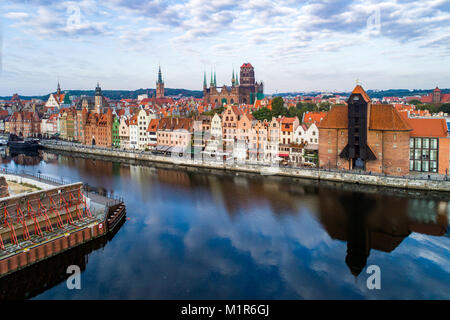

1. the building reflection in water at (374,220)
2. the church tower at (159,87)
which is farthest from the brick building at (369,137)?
the church tower at (159,87)

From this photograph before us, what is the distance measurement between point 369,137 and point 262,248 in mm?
17072

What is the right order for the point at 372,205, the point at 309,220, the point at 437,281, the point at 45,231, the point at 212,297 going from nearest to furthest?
the point at 212,297 → the point at 437,281 → the point at 45,231 → the point at 309,220 → the point at 372,205

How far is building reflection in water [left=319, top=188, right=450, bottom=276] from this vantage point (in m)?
17.8

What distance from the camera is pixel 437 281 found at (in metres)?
14.6

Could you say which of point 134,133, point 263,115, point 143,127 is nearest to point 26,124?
point 134,133

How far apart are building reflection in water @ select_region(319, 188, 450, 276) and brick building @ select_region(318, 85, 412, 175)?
184 inches

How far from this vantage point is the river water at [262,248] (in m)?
14.1

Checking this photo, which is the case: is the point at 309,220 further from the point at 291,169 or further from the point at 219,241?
the point at 291,169
